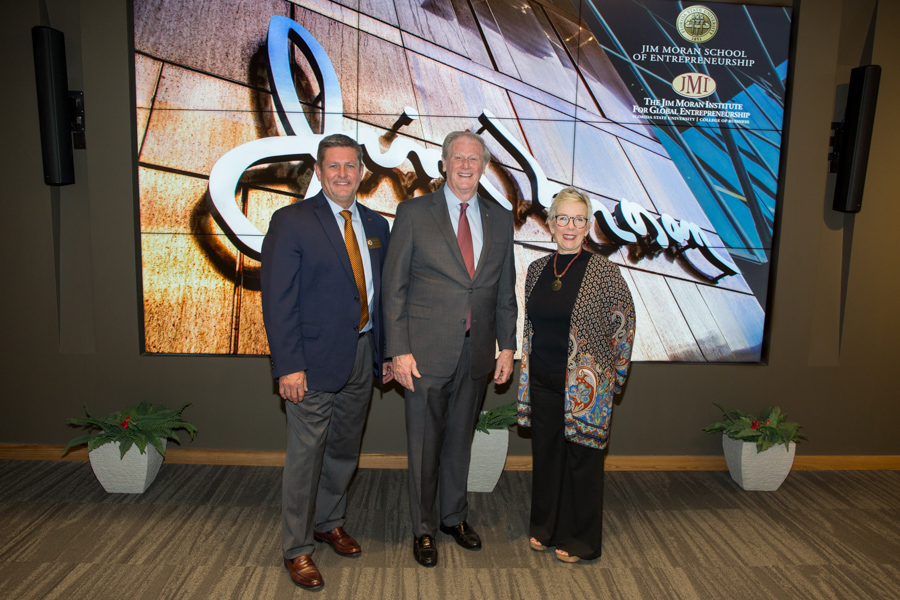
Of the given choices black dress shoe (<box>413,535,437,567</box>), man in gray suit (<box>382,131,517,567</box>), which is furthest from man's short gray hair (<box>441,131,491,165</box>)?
black dress shoe (<box>413,535,437,567</box>)

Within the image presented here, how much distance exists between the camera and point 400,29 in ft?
11.6

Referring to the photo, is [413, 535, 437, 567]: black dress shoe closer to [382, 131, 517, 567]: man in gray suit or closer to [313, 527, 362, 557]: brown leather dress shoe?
[382, 131, 517, 567]: man in gray suit

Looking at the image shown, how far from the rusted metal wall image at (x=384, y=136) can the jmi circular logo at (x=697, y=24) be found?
1.70ft

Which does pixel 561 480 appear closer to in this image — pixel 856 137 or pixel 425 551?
pixel 425 551

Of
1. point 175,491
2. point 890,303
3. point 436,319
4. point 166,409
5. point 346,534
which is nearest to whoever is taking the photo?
point 436,319

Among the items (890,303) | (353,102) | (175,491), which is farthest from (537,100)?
(175,491)

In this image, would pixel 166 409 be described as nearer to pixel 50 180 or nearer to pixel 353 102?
pixel 50 180

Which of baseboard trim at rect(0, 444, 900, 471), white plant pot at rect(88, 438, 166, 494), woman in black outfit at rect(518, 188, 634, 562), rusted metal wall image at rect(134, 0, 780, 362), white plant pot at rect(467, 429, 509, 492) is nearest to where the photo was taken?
woman in black outfit at rect(518, 188, 634, 562)

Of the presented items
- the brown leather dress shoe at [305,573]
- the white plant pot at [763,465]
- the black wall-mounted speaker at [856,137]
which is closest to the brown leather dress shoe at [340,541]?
the brown leather dress shoe at [305,573]

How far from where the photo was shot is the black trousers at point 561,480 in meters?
2.56

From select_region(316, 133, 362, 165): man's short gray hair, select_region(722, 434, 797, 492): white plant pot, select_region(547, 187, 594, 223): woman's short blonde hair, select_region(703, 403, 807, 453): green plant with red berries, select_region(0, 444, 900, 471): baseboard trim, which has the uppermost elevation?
select_region(316, 133, 362, 165): man's short gray hair

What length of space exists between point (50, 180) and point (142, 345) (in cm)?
115

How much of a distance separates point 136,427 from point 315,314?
A: 5.73ft

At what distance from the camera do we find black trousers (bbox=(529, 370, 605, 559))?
101 inches
